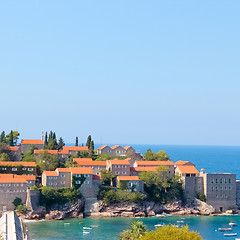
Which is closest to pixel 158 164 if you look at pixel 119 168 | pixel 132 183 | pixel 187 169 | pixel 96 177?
pixel 187 169

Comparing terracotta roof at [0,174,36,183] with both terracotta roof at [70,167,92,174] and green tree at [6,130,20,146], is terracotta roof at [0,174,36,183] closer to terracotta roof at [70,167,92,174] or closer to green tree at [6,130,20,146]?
terracotta roof at [70,167,92,174]

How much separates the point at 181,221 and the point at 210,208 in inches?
426

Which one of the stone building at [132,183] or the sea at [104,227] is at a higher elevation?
the stone building at [132,183]

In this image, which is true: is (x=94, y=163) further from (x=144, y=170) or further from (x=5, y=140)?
(x=5, y=140)

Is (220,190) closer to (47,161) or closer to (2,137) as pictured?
(47,161)

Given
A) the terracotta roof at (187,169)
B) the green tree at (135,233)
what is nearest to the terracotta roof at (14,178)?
the terracotta roof at (187,169)

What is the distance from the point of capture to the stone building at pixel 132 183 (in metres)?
83.7

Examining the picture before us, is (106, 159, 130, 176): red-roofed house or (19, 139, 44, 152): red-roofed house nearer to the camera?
(106, 159, 130, 176): red-roofed house

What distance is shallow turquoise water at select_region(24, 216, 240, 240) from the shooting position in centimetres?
6762

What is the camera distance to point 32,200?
255 feet

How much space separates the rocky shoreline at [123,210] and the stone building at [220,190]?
1694 mm

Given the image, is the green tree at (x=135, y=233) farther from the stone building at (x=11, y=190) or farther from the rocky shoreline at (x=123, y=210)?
the stone building at (x=11, y=190)

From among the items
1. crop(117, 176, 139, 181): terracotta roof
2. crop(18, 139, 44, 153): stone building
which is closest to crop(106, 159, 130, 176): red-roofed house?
crop(117, 176, 139, 181): terracotta roof

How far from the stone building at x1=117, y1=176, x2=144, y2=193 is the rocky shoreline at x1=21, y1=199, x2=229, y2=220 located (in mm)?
2748
